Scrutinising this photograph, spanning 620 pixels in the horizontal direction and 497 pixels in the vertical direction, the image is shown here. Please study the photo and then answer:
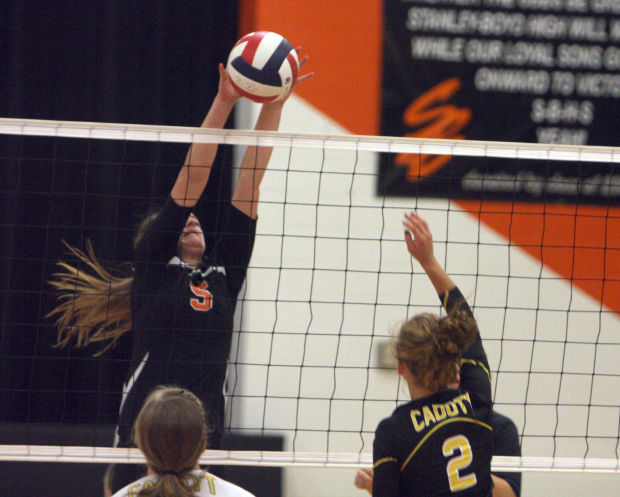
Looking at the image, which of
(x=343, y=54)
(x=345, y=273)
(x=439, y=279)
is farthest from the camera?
(x=343, y=54)

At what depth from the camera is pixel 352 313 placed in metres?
4.99

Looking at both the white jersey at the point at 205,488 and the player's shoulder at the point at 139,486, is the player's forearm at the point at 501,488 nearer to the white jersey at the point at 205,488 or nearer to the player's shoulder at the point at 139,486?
the white jersey at the point at 205,488

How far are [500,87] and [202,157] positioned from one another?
2481 mm

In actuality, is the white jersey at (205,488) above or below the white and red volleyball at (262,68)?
below

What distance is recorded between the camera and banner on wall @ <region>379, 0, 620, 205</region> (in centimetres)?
484

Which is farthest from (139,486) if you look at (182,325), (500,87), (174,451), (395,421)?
(500,87)

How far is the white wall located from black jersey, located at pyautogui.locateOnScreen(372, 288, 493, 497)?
2641mm

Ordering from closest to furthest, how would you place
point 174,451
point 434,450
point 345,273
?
point 174,451 < point 434,450 < point 345,273

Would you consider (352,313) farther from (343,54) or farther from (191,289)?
(191,289)

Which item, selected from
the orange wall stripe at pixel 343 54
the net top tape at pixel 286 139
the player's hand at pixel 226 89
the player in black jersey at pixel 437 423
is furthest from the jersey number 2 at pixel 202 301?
the orange wall stripe at pixel 343 54

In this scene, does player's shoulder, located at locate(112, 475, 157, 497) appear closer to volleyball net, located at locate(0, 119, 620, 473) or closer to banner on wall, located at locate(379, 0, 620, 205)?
volleyball net, located at locate(0, 119, 620, 473)

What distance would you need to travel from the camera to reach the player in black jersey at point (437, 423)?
2096mm

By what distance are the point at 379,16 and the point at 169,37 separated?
4.23ft

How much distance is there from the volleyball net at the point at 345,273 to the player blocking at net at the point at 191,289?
136 cm
